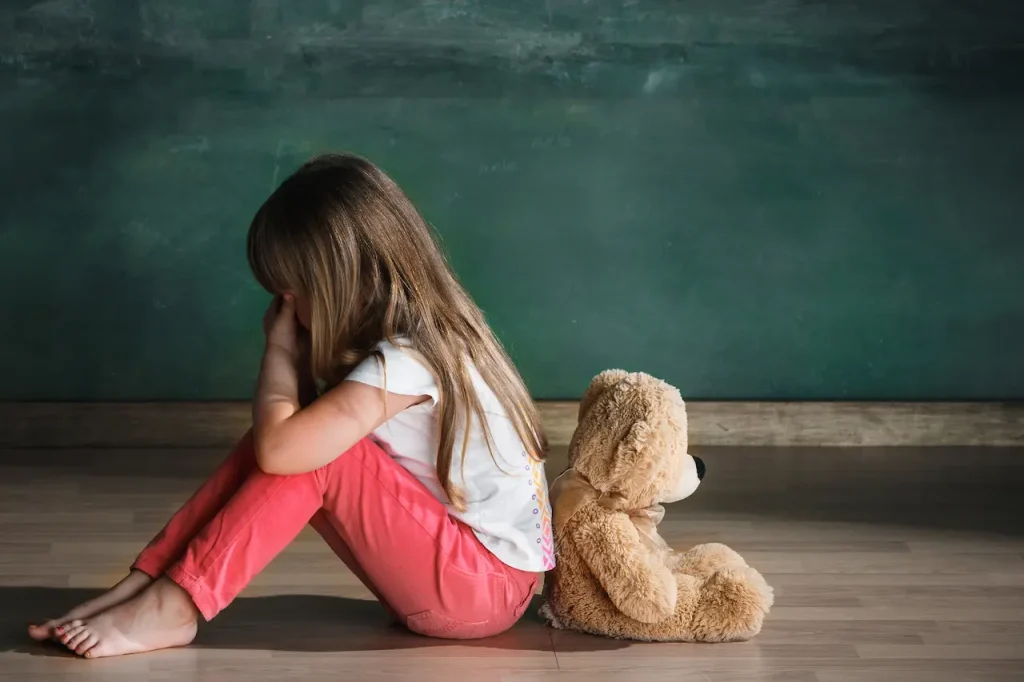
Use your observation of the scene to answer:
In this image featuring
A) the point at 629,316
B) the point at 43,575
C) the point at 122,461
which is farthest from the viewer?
the point at 629,316

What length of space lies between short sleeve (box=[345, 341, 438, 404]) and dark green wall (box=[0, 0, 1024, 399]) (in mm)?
1207

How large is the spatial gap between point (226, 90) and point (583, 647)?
5.03ft

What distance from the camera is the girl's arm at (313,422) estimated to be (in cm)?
145

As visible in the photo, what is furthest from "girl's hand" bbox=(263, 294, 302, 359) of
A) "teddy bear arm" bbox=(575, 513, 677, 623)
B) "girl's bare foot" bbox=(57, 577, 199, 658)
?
"teddy bear arm" bbox=(575, 513, 677, 623)

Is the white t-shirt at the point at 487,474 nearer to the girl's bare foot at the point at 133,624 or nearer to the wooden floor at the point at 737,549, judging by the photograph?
the wooden floor at the point at 737,549

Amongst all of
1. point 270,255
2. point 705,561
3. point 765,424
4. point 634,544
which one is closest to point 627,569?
point 634,544

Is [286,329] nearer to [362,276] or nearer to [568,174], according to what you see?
[362,276]

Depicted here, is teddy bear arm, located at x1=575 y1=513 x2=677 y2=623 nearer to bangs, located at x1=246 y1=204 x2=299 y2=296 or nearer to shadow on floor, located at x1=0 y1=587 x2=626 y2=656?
shadow on floor, located at x1=0 y1=587 x2=626 y2=656

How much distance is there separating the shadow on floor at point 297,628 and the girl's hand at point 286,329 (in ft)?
1.27

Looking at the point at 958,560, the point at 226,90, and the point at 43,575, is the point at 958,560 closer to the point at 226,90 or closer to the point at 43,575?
the point at 43,575

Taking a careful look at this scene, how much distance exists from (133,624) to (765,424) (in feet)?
5.29

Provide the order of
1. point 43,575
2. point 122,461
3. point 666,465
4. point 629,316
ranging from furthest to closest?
point 629,316 → point 122,461 → point 43,575 → point 666,465

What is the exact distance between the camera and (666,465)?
160cm

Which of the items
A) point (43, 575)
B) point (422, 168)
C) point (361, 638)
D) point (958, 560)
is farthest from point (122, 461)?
point (958, 560)
